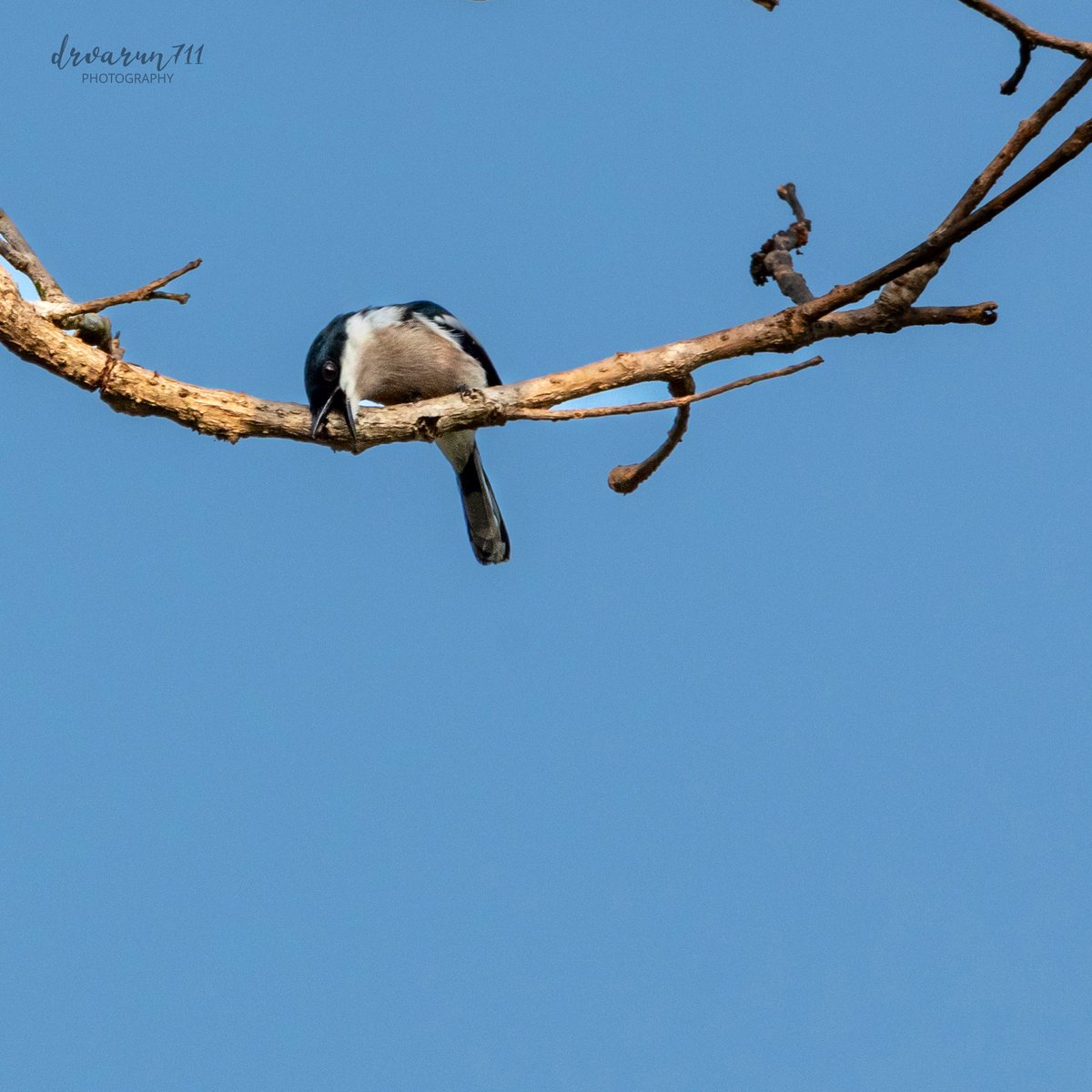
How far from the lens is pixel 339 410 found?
5.88 meters

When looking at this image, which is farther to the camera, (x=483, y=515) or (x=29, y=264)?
(x=483, y=515)

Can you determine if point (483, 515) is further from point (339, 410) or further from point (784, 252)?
point (784, 252)

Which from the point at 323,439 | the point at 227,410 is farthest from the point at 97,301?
the point at 323,439

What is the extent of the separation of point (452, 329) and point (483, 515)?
1188 millimetres

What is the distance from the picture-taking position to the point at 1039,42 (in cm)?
464

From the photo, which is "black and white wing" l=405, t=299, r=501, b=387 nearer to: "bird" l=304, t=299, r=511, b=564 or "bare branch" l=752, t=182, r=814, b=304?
"bird" l=304, t=299, r=511, b=564

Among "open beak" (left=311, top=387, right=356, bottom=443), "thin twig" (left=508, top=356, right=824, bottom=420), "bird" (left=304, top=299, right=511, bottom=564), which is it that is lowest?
"thin twig" (left=508, top=356, right=824, bottom=420)

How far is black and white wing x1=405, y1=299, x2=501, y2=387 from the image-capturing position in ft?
24.5

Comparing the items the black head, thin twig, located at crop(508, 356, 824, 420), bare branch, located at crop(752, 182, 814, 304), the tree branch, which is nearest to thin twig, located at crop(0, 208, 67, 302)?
the tree branch

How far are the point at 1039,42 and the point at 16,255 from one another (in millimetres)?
4495

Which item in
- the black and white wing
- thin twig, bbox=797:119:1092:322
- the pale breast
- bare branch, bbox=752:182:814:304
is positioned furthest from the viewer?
the black and white wing

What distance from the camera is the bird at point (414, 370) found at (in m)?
6.17

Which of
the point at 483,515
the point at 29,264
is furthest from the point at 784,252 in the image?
the point at 29,264

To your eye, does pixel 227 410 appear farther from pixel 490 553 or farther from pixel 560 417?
pixel 490 553
